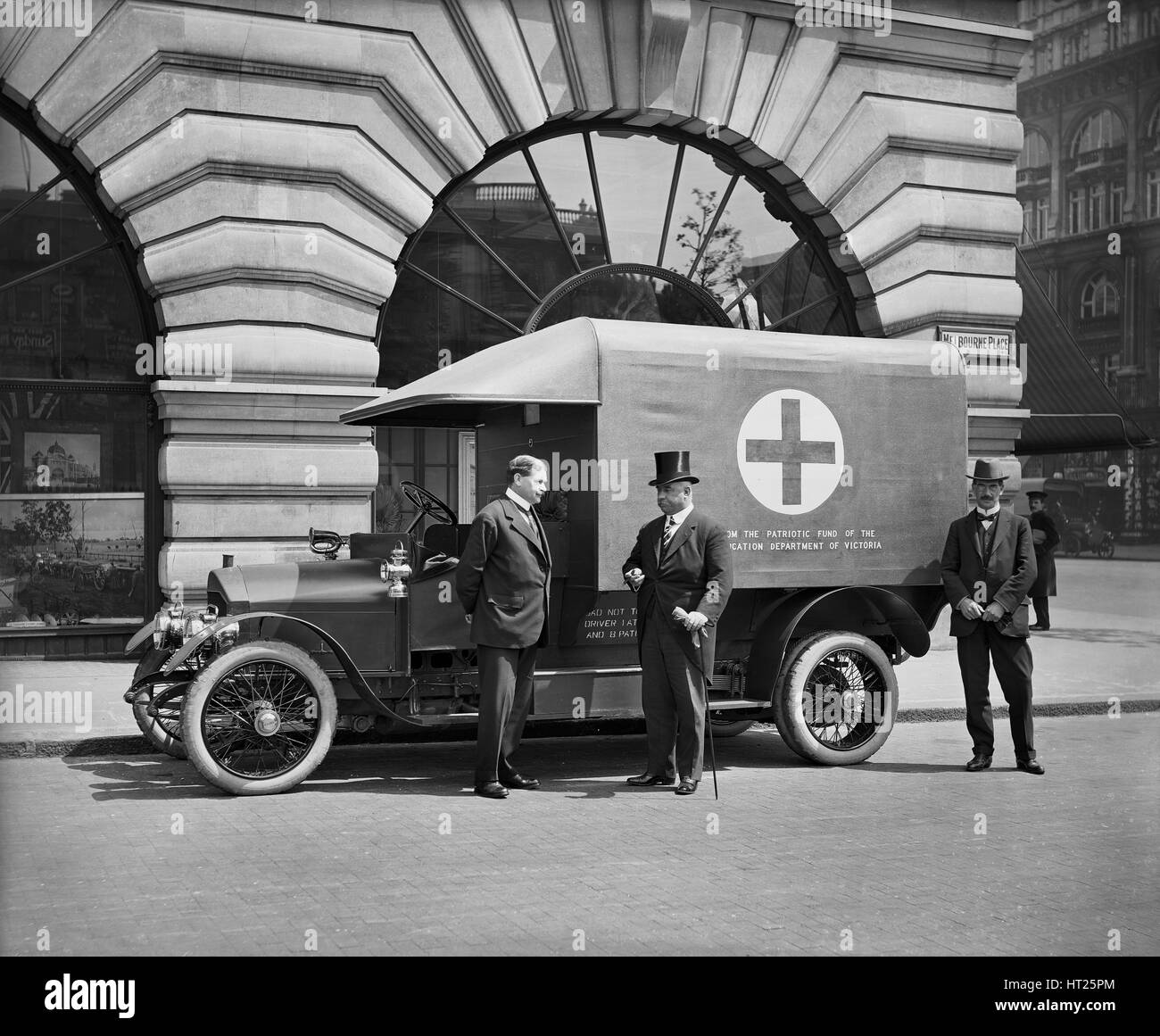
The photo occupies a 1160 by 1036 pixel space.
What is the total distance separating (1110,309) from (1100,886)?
74.2ft

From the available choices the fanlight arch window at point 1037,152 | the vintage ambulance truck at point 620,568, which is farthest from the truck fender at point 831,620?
the fanlight arch window at point 1037,152

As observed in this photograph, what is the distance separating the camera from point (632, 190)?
14938mm

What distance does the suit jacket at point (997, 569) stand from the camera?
9.06 metres

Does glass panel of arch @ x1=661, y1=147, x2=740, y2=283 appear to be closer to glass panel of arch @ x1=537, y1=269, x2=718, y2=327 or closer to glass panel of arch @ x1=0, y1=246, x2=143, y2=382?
glass panel of arch @ x1=537, y1=269, x2=718, y2=327

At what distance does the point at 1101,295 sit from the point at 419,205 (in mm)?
17764

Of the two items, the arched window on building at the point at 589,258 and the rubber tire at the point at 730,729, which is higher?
the arched window on building at the point at 589,258

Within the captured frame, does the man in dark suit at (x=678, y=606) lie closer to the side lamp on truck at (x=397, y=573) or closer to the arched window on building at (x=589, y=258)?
the side lamp on truck at (x=397, y=573)

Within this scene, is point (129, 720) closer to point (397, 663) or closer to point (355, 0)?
point (397, 663)
